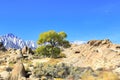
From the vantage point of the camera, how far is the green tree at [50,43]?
401 feet

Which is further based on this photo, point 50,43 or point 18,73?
point 50,43

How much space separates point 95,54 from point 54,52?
242 feet

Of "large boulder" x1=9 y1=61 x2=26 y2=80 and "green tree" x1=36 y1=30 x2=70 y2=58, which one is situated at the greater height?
"green tree" x1=36 y1=30 x2=70 y2=58

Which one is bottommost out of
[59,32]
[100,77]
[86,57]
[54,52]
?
[100,77]

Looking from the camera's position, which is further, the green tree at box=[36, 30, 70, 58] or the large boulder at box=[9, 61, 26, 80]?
the green tree at box=[36, 30, 70, 58]

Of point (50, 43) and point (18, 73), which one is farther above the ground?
point (50, 43)

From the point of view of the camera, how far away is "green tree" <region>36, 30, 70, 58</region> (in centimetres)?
12225

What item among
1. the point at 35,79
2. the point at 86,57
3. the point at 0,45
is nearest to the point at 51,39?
the point at 0,45

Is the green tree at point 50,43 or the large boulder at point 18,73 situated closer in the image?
the large boulder at point 18,73

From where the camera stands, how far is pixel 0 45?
16975 centimetres

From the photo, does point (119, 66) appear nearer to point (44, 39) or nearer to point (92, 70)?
point (92, 70)

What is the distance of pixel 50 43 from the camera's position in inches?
4899

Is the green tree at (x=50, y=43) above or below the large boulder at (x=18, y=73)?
above

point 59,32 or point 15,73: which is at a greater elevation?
point 59,32
